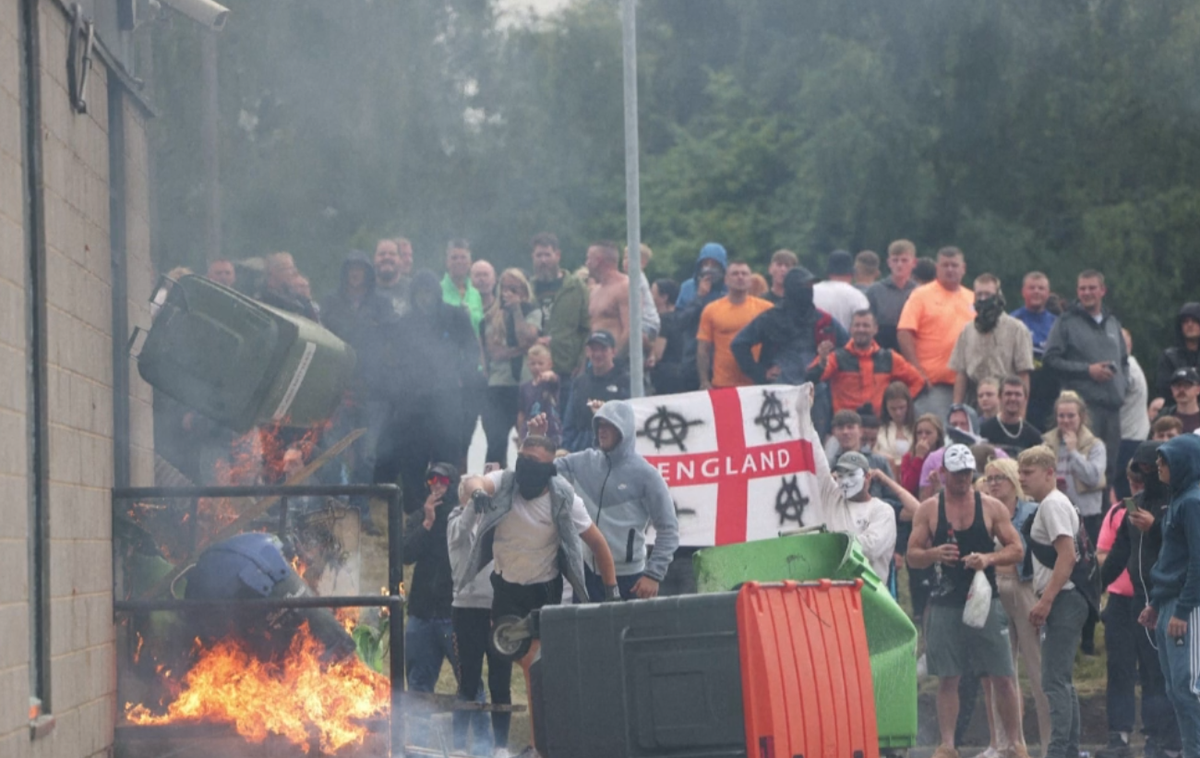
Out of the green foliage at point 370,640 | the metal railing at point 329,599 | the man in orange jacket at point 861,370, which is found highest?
the man in orange jacket at point 861,370

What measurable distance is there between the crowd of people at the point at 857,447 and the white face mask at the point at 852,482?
0.01m

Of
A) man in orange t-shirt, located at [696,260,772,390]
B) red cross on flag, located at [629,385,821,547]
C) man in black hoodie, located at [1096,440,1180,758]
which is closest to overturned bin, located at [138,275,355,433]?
red cross on flag, located at [629,385,821,547]

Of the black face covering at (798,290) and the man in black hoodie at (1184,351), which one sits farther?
the man in black hoodie at (1184,351)

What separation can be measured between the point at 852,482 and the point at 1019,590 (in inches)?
45.3

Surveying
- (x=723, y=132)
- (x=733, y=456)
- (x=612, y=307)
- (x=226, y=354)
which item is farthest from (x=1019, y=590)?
(x=723, y=132)

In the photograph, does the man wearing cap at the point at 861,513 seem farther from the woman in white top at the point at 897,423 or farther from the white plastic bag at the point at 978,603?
the woman in white top at the point at 897,423

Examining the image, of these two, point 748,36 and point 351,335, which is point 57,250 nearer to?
point 351,335

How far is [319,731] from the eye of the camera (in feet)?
29.0

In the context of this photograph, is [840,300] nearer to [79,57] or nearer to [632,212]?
[632,212]

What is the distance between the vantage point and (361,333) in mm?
13250

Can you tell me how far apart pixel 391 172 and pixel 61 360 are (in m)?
10.1

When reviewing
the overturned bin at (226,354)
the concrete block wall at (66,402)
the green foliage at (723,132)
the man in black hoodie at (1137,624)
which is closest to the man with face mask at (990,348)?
the man in black hoodie at (1137,624)

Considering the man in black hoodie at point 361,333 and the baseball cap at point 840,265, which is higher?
the baseball cap at point 840,265

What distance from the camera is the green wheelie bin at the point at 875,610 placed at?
30.0 feet
